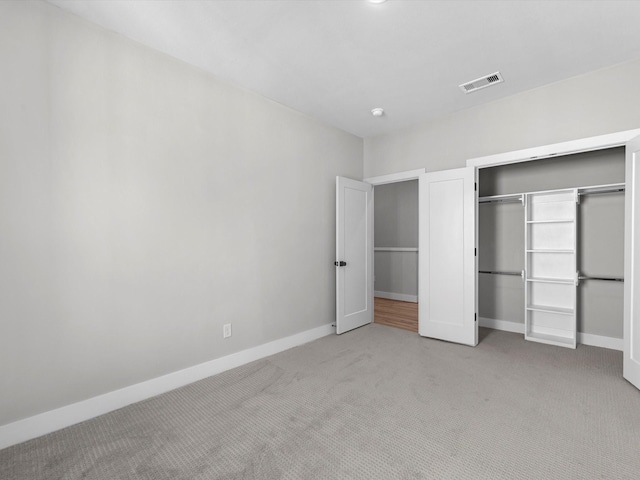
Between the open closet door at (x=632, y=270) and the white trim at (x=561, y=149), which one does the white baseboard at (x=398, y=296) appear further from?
the open closet door at (x=632, y=270)

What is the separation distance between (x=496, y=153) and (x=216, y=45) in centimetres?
308

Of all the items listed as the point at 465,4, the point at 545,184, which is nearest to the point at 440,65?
the point at 465,4

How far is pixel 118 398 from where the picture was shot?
7.75 ft

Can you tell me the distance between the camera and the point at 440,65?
2.84 meters

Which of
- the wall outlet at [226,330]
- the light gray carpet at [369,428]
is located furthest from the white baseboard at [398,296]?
the wall outlet at [226,330]

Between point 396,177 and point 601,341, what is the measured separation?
3056mm

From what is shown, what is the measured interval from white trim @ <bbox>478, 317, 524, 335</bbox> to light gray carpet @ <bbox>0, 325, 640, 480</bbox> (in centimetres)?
103

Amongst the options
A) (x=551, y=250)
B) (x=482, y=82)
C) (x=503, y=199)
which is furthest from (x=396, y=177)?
(x=551, y=250)

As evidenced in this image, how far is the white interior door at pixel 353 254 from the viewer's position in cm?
412

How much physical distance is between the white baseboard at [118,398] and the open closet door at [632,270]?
3.19 m

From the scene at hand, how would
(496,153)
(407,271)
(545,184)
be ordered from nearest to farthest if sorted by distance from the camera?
(496,153), (545,184), (407,271)

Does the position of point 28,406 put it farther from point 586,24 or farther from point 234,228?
point 586,24

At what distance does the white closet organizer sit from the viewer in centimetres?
370

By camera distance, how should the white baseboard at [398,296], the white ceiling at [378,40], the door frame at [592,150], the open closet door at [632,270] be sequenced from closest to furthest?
the white ceiling at [378,40]
the open closet door at [632,270]
the door frame at [592,150]
the white baseboard at [398,296]
